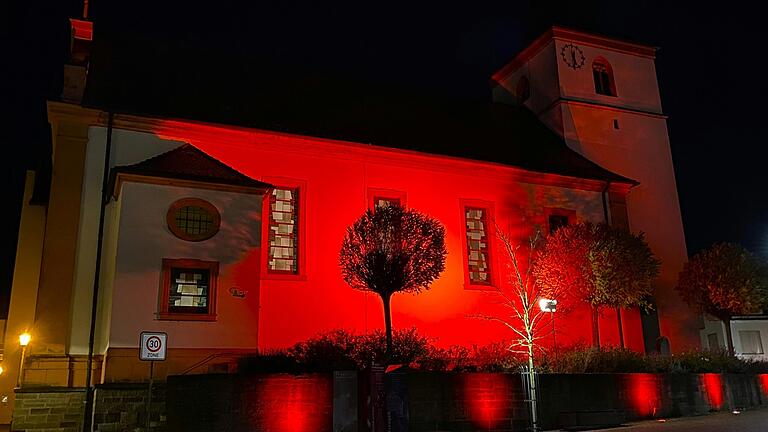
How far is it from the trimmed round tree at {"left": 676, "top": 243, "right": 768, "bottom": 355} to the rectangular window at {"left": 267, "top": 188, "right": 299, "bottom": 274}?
1475 centimetres

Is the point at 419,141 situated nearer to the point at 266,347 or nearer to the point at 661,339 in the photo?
the point at 266,347

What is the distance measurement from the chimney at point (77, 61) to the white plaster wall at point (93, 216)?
1629mm

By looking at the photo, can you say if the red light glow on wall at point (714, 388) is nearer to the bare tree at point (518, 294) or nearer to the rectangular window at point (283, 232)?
the bare tree at point (518, 294)

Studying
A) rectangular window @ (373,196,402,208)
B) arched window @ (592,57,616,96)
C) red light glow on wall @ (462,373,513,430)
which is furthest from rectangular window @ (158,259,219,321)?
arched window @ (592,57,616,96)

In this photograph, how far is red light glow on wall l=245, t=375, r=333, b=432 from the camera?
13109mm

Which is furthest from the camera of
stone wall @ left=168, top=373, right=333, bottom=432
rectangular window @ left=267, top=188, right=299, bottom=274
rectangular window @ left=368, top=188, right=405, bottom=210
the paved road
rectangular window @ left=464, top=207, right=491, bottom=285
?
rectangular window @ left=464, top=207, right=491, bottom=285

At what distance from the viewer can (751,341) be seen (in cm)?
3491

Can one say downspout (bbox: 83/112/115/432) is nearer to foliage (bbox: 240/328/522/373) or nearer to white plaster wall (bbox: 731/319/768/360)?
foliage (bbox: 240/328/522/373)

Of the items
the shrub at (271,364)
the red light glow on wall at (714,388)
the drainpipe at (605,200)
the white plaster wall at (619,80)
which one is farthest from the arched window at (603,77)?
the shrub at (271,364)

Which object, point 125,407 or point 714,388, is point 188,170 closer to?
point 125,407

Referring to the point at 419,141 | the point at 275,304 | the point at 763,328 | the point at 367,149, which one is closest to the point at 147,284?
the point at 275,304

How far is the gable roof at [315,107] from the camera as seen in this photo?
20.5m

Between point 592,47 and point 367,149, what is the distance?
43.4 ft

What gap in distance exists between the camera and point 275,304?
19.2 meters
